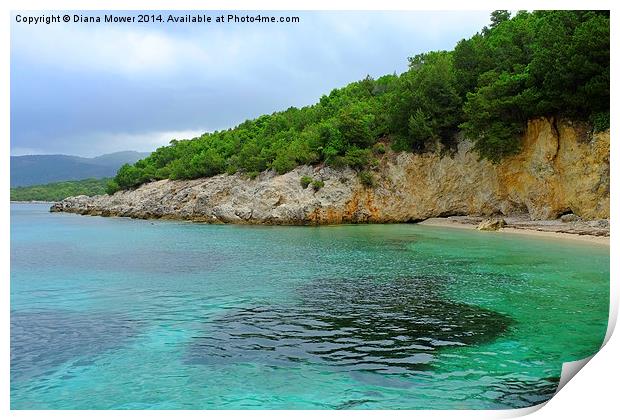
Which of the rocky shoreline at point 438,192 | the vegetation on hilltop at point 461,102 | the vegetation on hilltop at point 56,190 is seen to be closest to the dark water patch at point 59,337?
the rocky shoreline at point 438,192

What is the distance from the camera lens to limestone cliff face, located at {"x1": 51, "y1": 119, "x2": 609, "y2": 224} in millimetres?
29766

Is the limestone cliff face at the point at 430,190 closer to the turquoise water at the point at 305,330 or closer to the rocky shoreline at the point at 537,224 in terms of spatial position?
the rocky shoreline at the point at 537,224

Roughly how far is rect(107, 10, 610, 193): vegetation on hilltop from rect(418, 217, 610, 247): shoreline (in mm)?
5374

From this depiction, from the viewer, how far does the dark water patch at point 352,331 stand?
28.0 ft

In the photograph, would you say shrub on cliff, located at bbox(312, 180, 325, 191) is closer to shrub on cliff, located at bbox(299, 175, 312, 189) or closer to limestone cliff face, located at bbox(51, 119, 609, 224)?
limestone cliff face, located at bbox(51, 119, 609, 224)

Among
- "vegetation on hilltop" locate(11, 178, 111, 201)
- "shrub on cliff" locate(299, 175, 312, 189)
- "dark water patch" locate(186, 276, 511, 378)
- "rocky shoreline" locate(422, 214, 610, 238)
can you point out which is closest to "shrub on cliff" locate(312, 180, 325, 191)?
"shrub on cliff" locate(299, 175, 312, 189)

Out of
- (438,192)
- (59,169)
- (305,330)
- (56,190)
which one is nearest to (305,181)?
(438,192)

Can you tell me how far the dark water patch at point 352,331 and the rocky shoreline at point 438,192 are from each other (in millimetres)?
17928

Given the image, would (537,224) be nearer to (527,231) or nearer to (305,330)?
(527,231)

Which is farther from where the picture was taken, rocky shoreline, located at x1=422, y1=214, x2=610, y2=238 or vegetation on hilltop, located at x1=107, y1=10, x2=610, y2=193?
vegetation on hilltop, located at x1=107, y1=10, x2=610, y2=193

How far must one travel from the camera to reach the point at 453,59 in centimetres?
3922

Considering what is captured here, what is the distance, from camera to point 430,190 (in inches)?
1615

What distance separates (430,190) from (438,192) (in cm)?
68

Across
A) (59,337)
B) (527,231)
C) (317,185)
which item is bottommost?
(59,337)
